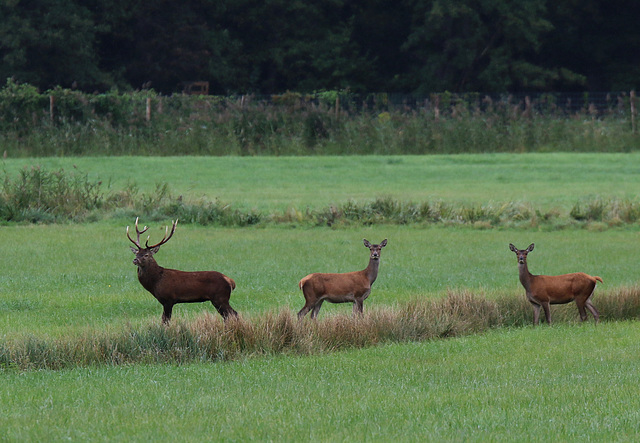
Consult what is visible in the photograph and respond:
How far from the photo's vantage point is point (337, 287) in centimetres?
1096

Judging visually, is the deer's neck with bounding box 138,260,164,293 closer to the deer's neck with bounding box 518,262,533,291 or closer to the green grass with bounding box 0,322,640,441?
the green grass with bounding box 0,322,640,441

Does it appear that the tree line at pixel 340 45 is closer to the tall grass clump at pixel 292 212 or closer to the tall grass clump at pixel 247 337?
the tall grass clump at pixel 292 212

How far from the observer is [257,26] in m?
55.8

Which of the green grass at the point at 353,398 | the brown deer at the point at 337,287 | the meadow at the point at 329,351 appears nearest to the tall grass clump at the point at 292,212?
the meadow at the point at 329,351

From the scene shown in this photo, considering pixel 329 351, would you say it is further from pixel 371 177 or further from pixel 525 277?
pixel 371 177

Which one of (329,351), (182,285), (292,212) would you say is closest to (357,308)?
(329,351)

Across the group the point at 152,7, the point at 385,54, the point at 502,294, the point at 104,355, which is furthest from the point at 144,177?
the point at 385,54

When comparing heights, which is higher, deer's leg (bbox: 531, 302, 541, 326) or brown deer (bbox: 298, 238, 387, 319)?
brown deer (bbox: 298, 238, 387, 319)

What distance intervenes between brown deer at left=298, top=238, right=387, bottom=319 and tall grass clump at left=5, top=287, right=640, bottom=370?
23 cm

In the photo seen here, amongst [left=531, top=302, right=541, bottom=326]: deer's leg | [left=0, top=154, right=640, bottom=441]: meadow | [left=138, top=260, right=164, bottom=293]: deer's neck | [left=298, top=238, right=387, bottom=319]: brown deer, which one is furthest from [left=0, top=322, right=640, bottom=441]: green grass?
[left=531, top=302, right=541, bottom=326]: deer's leg

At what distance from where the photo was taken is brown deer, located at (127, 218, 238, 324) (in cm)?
1041

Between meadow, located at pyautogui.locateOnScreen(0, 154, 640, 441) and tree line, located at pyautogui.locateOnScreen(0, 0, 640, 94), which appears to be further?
tree line, located at pyautogui.locateOnScreen(0, 0, 640, 94)

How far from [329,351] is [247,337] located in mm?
834

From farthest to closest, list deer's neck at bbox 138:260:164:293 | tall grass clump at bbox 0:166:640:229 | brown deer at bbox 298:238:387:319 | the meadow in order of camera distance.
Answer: tall grass clump at bbox 0:166:640:229 < brown deer at bbox 298:238:387:319 < deer's neck at bbox 138:260:164:293 < the meadow
